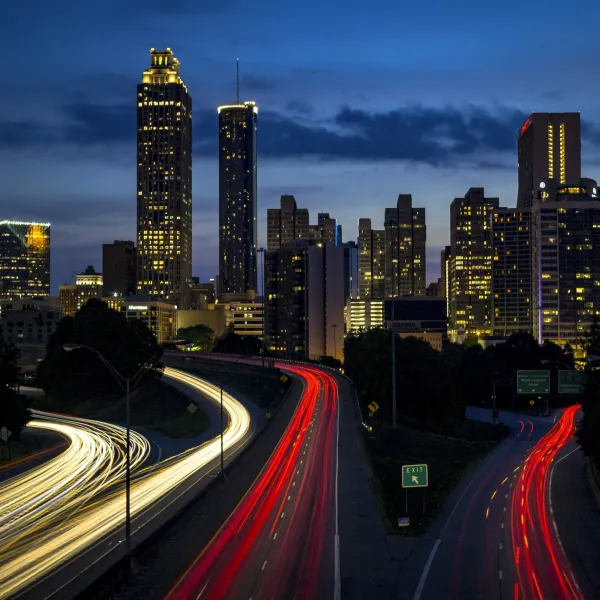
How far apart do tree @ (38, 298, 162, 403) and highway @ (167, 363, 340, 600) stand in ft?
188

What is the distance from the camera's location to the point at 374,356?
113188 mm

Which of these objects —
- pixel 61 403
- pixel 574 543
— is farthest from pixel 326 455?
pixel 61 403

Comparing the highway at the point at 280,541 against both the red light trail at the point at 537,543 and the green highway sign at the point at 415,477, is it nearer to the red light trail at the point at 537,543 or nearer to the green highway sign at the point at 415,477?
the green highway sign at the point at 415,477

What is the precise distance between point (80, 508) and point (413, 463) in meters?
30.1

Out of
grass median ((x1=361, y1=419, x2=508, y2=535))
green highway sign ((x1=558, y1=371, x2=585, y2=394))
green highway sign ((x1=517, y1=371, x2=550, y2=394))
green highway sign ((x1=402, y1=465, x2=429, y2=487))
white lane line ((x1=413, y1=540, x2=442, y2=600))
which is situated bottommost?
grass median ((x1=361, y1=419, x2=508, y2=535))

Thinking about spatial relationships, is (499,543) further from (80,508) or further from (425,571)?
(80,508)

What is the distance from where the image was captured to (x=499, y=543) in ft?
146

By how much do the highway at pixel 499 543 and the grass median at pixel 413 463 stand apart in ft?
4.53

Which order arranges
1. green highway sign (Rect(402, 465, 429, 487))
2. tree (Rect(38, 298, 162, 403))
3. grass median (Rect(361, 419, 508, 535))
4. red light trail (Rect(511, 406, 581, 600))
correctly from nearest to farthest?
red light trail (Rect(511, 406, 581, 600)) → green highway sign (Rect(402, 465, 429, 487)) → grass median (Rect(361, 419, 508, 535)) → tree (Rect(38, 298, 162, 403))

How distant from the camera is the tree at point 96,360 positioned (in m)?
126

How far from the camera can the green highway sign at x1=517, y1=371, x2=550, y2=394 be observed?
76.1 meters

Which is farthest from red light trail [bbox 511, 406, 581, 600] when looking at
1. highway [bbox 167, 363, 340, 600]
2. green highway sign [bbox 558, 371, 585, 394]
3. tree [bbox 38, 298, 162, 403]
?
tree [bbox 38, 298, 162, 403]

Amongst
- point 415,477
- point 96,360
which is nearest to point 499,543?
point 415,477

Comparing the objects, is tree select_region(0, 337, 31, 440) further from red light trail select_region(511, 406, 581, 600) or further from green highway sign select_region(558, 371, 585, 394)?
green highway sign select_region(558, 371, 585, 394)
